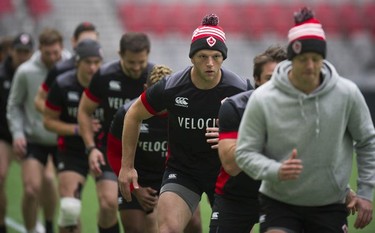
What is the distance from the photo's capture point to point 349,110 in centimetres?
581

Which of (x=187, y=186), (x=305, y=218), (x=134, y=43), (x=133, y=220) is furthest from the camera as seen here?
(x=134, y=43)

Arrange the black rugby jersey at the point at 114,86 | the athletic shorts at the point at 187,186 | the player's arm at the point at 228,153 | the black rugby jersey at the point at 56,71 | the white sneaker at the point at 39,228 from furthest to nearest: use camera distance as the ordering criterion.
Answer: the white sneaker at the point at 39,228 < the black rugby jersey at the point at 56,71 < the black rugby jersey at the point at 114,86 < the athletic shorts at the point at 187,186 < the player's arm at the point at 228,153

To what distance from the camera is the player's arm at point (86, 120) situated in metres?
9.34

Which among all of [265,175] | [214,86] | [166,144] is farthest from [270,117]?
[166,144]

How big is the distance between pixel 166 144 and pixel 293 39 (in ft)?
9.14

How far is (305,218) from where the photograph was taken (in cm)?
594

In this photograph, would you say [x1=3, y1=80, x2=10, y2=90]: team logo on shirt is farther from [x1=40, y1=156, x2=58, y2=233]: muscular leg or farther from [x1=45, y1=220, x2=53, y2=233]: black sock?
[x1=45, y1=220, x2=53, y2=233]: black sock

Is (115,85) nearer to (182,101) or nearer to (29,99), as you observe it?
(182,101)

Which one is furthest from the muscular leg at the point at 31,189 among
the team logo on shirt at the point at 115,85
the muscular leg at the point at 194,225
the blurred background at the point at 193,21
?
the blurred background at the point at 193,21

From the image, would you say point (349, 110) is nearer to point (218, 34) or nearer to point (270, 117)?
point (270, 117)

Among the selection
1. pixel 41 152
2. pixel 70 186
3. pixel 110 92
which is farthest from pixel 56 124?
pixel 41 152

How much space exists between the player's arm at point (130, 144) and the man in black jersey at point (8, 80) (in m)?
4.18

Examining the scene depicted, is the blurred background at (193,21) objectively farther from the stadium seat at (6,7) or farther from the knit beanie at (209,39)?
the knit beanie at (209,39)

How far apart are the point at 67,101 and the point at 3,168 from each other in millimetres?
1737
